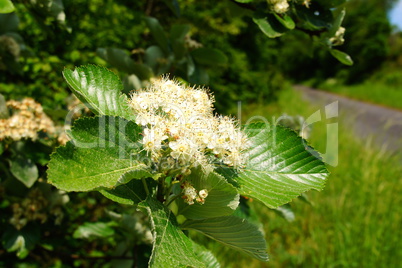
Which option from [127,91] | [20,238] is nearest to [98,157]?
[127,91]

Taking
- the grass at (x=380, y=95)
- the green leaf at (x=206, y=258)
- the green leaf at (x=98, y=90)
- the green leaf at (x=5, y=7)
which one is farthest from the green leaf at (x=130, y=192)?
the grass at (x=380, y=95)

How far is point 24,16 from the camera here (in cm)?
214

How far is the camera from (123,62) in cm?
139

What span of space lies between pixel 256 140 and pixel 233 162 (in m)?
0.13

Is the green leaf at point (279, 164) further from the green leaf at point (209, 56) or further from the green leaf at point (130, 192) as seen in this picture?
the green leaf at point (209, 56)

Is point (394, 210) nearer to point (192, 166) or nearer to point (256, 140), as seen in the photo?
point (256, 140)

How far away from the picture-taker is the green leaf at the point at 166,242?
0.56m

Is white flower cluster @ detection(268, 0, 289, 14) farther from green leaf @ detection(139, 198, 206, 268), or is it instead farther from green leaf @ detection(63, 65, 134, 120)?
green leaf @ detection(139, 198, 206, 268)

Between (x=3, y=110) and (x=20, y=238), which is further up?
(x=3, y=110)

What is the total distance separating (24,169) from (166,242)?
80 centimetres

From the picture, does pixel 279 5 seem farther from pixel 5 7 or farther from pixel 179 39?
pixel 5 7

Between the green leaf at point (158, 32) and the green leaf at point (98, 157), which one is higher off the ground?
the green leaf at point (158, 32)

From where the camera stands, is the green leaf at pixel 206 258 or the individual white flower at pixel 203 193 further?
the green leaf at pixel 206 258

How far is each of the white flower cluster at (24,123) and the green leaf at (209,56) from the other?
0.67 meters
